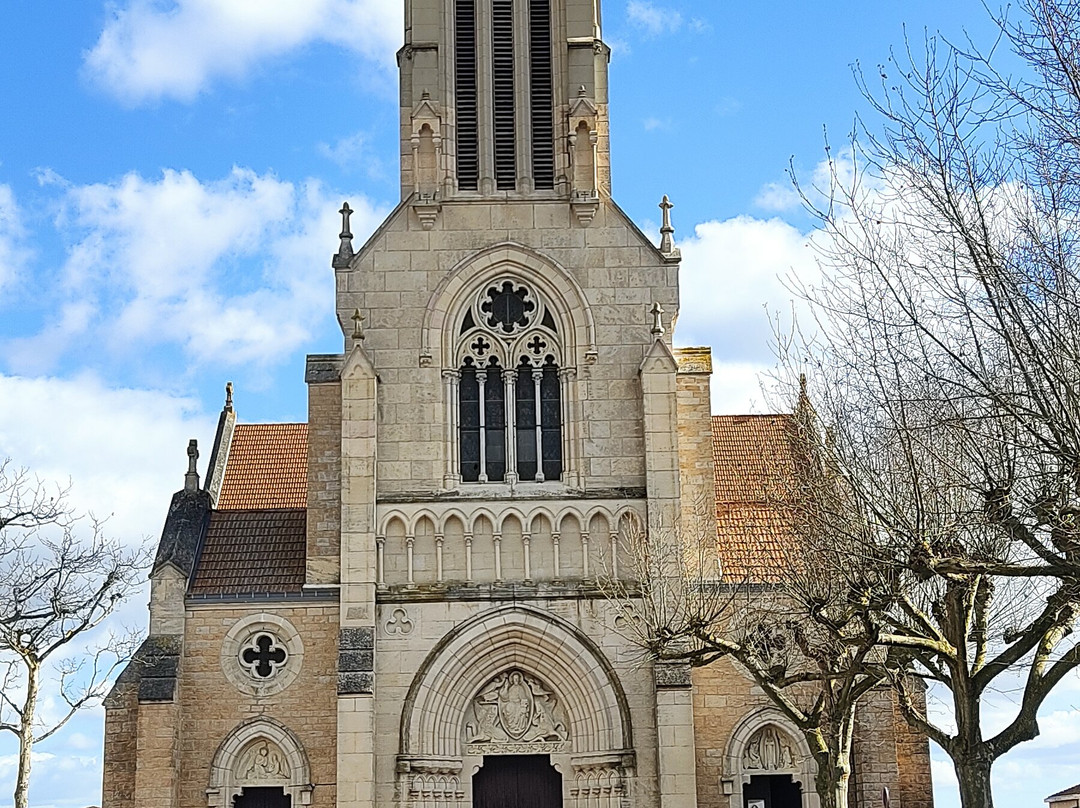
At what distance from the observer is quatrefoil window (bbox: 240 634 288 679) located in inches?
1109

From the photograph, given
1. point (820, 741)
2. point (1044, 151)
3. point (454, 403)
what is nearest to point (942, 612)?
point (820, 741)

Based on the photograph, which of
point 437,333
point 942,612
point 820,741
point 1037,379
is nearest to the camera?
point 1037,379

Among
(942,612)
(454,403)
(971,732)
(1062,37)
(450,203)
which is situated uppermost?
(450,203)

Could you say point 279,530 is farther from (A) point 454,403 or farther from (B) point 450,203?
(B) point 450,203

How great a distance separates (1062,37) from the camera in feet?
45.5

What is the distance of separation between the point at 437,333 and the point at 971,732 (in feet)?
46.8

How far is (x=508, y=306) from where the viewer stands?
2978cm

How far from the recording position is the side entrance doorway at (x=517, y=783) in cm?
2789

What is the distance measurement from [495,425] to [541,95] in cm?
724

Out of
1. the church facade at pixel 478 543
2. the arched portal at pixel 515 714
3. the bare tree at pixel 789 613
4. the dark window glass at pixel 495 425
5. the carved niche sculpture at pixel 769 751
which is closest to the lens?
the bare tree at pixel 789 613

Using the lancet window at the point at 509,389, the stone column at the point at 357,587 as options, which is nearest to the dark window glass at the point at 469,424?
the lancet window at the point at 509,389

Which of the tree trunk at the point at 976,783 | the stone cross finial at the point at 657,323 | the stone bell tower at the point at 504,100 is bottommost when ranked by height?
the tree trunk at the point at 976,783

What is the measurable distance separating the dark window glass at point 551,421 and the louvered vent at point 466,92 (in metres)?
4.44

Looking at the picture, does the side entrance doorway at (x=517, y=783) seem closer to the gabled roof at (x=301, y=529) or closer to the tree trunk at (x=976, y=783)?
the gabled roof at (x=301, y=529)
